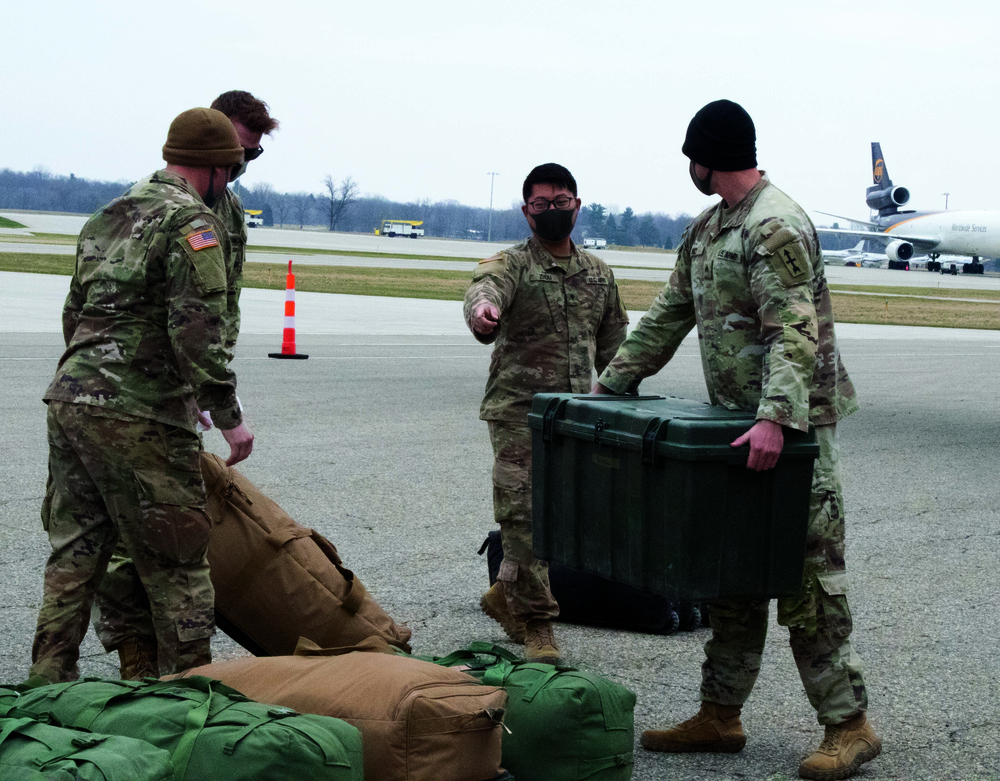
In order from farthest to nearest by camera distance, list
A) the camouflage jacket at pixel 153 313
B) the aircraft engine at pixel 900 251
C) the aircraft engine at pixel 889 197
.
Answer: the aircraft engine at pixel 889 197 < the aircraft engine at pixel 900 251 < the camouflage jacket at pixel 153 313

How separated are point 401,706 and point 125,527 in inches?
44.2

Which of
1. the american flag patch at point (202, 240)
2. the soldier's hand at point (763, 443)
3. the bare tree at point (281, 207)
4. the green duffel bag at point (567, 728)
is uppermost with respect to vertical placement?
the bare tree at point (281, 207)

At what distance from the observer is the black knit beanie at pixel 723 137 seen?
3695mm

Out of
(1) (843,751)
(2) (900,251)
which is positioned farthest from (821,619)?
(2) (900,251)

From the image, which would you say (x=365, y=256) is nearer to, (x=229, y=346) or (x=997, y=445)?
(x=997, y=445)

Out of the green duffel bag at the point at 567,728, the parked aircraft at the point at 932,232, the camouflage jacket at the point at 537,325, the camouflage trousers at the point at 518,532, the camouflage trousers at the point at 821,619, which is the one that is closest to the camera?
the green duffel bag at the point at 567,728

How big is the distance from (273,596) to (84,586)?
0.64 m

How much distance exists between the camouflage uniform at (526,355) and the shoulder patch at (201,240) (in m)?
1.38

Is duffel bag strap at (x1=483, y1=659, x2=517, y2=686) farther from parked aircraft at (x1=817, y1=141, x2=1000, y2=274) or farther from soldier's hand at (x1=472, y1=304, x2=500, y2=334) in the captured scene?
parked aircraft at (x1=817, y1=141, x2=1000, y2=274)

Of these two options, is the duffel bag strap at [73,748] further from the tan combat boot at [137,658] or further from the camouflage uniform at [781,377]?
the camouflage uniform at [781,377]

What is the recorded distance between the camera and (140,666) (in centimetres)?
402

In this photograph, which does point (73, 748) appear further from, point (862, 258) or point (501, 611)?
point (862, 258)

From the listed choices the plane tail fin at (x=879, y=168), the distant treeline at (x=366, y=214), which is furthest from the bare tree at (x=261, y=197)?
the plane tail fin at (x=879, y=168)

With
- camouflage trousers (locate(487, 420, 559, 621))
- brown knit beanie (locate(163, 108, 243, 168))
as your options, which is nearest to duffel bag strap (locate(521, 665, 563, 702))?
camouflage trousers (locate(487, 420, 559, 621))
